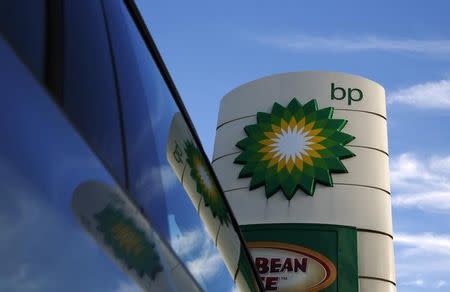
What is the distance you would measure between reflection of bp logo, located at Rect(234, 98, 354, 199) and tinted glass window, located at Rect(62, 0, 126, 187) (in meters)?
14.2

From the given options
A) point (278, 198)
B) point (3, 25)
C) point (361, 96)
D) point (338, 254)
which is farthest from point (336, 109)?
point (3, 25)

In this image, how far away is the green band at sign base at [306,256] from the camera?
14.5m

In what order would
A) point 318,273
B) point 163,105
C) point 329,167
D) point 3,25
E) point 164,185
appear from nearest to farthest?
point 3,25 → point 164,185 → point 163,105 → point 318,273 → point 329,167

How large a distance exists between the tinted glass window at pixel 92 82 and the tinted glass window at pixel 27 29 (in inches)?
4.6

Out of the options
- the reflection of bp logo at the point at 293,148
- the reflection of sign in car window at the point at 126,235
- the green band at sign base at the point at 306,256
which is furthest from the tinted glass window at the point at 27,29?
the reflection of bp logo at the point at 293,148

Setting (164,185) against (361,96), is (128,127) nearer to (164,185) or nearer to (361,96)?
(164,185)

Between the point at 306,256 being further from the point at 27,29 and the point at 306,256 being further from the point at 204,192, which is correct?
the point at 27,29

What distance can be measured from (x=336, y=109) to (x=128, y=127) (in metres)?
15.2

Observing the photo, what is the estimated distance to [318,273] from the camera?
14.6 m

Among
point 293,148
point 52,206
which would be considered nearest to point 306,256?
point 293,148

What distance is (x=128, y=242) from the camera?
163cm

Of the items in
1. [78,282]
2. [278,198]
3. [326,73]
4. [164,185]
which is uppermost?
[326,73]

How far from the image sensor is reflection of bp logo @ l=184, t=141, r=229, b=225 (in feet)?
8.02

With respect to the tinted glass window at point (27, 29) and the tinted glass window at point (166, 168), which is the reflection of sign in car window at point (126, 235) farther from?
the tinted glass window at point (27, 29)
